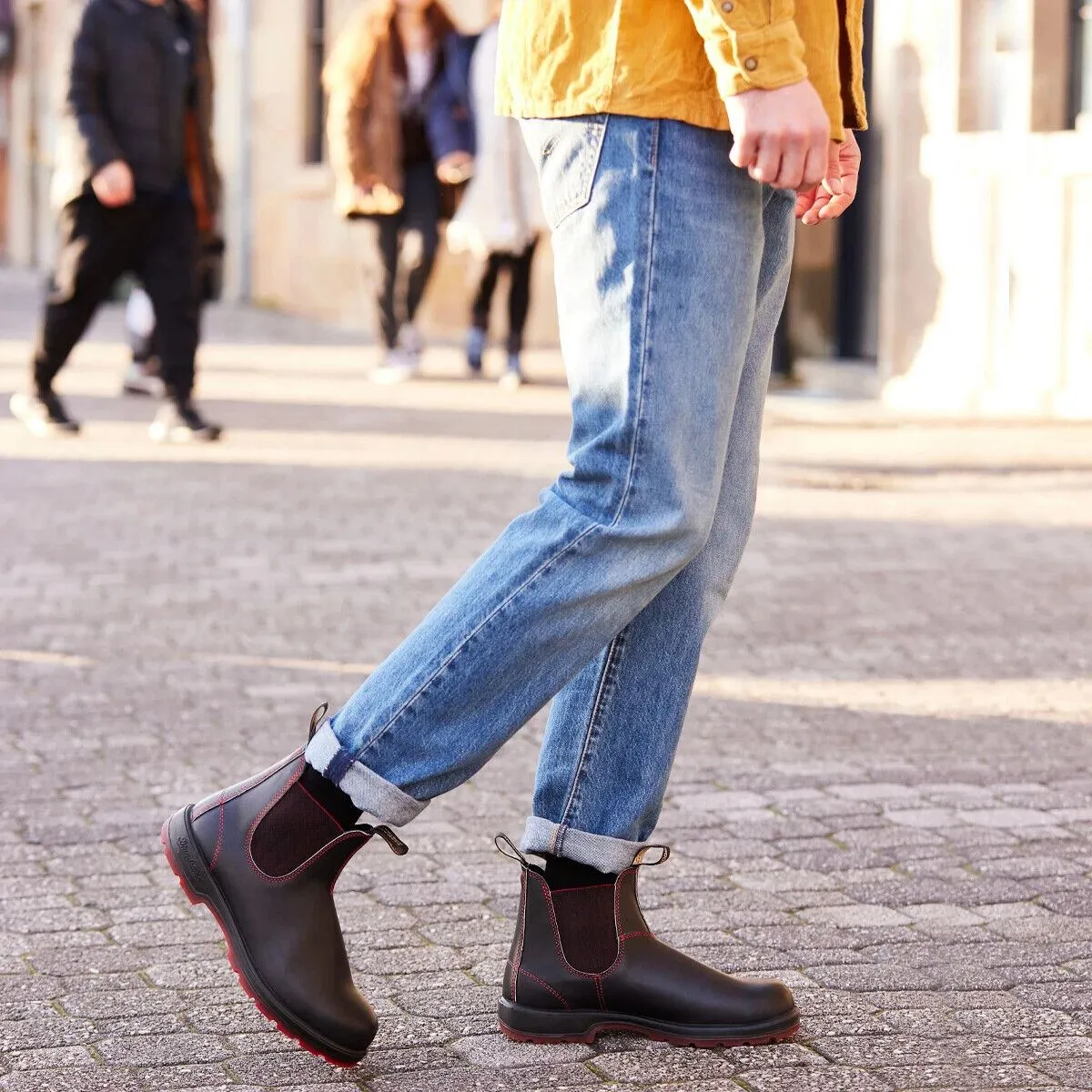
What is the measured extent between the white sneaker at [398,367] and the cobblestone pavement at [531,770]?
373 cm

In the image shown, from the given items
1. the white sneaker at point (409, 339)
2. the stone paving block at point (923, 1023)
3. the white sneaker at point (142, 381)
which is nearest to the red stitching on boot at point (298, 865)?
the stone paving block at point (923, 1023)

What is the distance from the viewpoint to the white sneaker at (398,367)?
12734 mm

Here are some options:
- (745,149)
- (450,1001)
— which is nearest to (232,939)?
(450,1001)

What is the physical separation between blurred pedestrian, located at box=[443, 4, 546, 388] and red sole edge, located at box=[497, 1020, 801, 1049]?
9076mm

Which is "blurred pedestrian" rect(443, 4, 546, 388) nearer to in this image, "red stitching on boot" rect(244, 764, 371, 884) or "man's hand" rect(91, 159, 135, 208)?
"man's hand" rect(91, 159, 135, 208)

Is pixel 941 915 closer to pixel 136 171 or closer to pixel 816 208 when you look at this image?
pixel 816 208

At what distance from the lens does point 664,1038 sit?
2756mm

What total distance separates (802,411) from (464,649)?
8.49m

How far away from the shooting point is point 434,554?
22.5 ft

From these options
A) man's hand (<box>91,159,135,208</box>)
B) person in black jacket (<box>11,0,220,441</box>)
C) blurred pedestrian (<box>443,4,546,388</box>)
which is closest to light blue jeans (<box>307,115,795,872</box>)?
man's hand (<box>91,159,135,208</box>)

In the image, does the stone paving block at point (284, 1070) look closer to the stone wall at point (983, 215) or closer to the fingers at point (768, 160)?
the fingers at point (768, 160)

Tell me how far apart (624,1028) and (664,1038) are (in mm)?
54

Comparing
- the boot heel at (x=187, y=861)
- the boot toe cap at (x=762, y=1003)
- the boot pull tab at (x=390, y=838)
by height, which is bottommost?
the boot toe cap at (x=762, y=1003)

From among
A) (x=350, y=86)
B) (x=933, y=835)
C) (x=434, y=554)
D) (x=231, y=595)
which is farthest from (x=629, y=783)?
(x=350, y=86)
